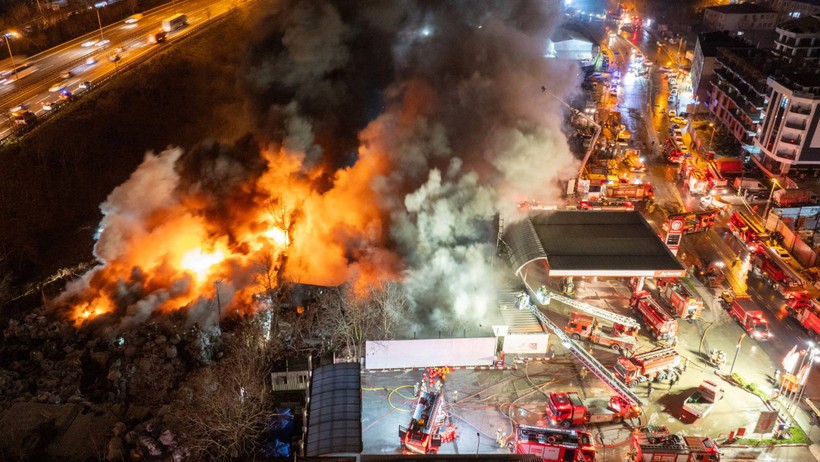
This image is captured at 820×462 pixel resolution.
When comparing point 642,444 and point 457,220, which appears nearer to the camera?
point 642,444

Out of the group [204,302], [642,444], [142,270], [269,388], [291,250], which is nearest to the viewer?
[642,444]

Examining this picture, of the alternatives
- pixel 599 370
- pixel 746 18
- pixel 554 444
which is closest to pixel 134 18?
pixel 599 370

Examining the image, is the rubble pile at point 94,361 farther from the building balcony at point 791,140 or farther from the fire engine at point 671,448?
the building balcony at point 791,140

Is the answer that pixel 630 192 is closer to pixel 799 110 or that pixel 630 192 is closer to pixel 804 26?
pixel 799 110

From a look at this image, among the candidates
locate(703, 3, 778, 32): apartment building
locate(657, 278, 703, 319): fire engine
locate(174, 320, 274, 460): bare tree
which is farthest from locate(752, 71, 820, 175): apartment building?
locate(174, 320, 274, 460): bare tree

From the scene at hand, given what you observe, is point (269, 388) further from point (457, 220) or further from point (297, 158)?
point (297, 158)

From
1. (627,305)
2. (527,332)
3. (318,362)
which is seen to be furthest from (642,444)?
(318,362)
